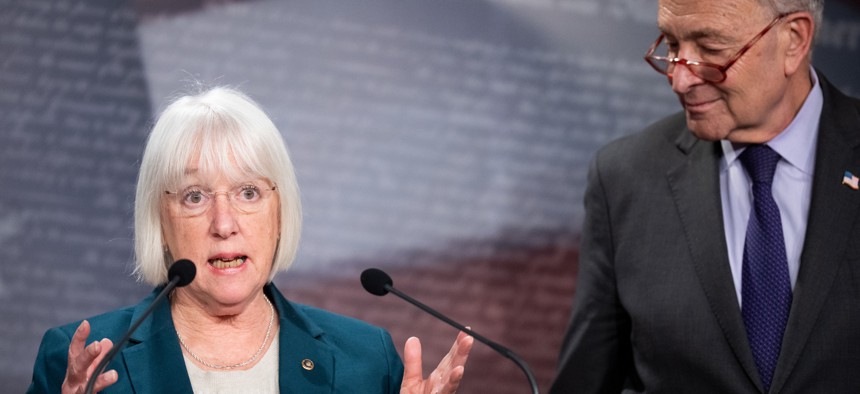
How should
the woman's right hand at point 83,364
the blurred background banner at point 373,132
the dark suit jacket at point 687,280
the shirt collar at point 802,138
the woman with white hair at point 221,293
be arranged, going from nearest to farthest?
the woman's right hand at point 83,364
the woman with white hair at point 221,293
the dark suit jacket at point 687,280
the shirt collar at point 802,138
the blurred background banner at point 373,132

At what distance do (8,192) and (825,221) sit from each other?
2348 mm

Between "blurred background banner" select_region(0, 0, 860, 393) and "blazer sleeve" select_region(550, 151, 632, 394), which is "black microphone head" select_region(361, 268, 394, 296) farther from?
"blurred background banner" select_region(0, 0, 860, 393)

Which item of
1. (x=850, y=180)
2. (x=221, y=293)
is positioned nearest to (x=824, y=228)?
(x=850, y=180)

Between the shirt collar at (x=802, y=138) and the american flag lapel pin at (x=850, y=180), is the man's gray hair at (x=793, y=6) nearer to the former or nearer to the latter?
the shirt collar at (x=802, y=138)

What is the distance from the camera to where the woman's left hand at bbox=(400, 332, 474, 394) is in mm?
1988

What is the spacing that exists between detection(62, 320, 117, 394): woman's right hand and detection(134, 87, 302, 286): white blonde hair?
1.11 ft

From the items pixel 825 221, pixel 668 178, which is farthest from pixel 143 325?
pixel 825 221

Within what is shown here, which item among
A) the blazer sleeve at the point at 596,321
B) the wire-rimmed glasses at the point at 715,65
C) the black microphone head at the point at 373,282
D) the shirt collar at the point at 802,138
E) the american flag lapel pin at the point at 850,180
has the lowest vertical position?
the blazer sleeve at the point at 596,321

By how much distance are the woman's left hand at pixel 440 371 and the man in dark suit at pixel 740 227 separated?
0.65 m

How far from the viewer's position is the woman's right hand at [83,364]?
5.86 feet

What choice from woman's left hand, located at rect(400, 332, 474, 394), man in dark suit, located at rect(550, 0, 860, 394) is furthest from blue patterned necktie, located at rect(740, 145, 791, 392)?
woman's left hand, located at rect(400, 332, 474, 394)

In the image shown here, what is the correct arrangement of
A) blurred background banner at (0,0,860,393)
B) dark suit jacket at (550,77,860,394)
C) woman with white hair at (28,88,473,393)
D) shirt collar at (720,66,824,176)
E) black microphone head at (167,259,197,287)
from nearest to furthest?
black microphone head at (167,259,197,287)
woman with white hair at (28,88,473,393)
dark suit jacket at (550,77,860,394)
shirt collar at (720,66,824,176)
blurred background banner at (0,0,860,393)

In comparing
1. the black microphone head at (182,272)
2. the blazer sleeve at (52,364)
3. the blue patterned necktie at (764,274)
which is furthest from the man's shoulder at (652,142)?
the blazer sleeve at (52,364)

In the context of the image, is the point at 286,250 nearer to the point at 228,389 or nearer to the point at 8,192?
the point at 228,389
